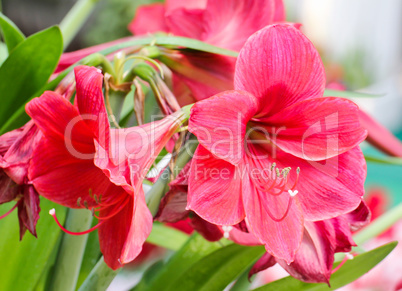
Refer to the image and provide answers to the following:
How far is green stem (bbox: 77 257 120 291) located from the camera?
1.15 ft

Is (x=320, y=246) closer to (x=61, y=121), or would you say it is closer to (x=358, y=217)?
(x=358, y=217)

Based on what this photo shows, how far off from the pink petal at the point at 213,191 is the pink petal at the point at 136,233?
0.03 meters

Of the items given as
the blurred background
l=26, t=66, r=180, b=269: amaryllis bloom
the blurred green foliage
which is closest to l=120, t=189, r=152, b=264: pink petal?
l=26, t=66, r=180, b=269: amaryllis bloom

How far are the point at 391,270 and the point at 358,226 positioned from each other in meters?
0.26

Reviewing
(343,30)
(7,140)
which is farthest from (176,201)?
(343,30)

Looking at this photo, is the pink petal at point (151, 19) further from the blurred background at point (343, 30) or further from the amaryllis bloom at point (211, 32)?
the blurred background at point (343, 30)

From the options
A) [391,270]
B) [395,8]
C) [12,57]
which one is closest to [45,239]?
[12,57]

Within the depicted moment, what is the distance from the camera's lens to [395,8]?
199 inches

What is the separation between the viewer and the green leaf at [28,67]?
41 cm

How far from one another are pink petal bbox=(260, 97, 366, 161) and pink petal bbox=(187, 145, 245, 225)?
0.05 m

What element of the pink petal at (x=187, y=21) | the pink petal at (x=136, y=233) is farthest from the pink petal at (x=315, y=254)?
the pink petal at (x=187, y=21)

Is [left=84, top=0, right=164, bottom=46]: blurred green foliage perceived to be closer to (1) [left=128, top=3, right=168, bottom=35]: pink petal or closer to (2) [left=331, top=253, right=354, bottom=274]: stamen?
(1) [left=128, top=3, right=168, bottom=35]: pink petal

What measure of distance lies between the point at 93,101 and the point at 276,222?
13 centimetres

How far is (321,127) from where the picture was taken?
31cm
